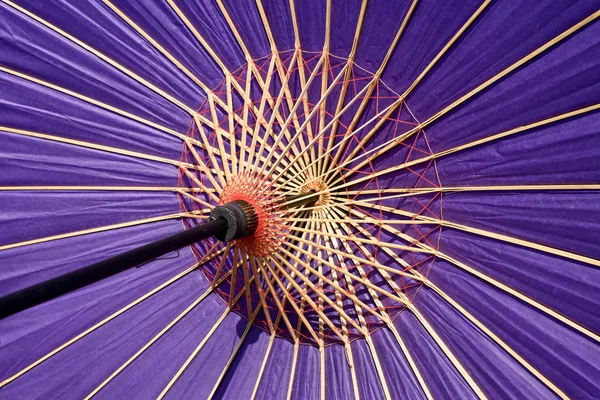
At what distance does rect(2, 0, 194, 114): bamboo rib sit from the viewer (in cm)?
270

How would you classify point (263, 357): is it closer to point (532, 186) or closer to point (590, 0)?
point (532, 186)

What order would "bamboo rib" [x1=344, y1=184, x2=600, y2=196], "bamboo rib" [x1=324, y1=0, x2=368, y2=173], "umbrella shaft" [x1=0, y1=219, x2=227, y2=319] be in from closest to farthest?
"umbrella shaft" [x1=0, y1=219, x2=227, y2=319] → "bamboo rib" [x1=344, y1=184, x2=600, y2=196] → "bamboo rib" [x1=324, y1=0, x2=368, y2=173]

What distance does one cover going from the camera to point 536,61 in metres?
2.16

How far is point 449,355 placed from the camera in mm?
2562

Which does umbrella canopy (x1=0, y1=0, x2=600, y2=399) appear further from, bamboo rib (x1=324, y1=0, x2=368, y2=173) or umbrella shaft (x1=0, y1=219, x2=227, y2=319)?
umbrella shaft (x1=0, y1=219, x2=227, y2=319)

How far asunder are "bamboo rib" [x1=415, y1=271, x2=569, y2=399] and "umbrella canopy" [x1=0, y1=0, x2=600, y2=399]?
11 mm

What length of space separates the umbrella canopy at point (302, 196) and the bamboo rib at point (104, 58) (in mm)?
12

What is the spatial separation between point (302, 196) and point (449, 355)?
117 cm

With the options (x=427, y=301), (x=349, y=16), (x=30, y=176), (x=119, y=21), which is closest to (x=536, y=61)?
(x=349, y=16)

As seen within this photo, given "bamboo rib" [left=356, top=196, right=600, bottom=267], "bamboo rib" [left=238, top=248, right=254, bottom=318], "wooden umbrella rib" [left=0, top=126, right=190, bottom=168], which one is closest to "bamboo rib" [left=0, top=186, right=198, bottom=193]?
"wooden umbrella rib" [left=0, top=126, right=190, bottom=168]

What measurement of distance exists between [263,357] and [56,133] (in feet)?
5.94

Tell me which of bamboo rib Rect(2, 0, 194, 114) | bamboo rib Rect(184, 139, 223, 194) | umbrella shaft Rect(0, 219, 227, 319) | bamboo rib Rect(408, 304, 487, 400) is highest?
bamboo rib Rect(2, 0, 194, 114)

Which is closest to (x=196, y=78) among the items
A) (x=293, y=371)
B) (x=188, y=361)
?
(x=188, y=361)

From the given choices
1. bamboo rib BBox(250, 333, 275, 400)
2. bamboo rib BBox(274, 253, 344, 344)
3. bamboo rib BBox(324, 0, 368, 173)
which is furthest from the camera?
bamboo rib BBox(250, 333, 275, 400)
